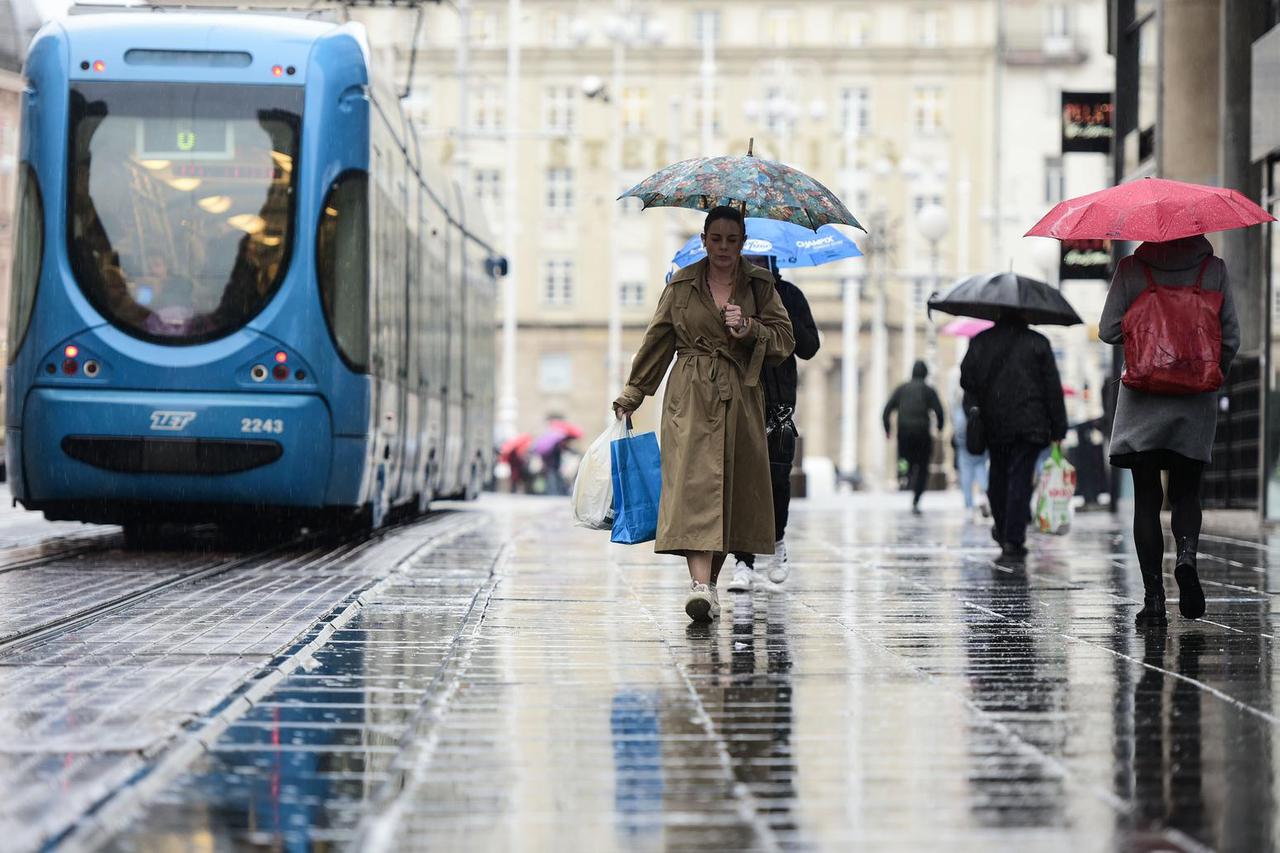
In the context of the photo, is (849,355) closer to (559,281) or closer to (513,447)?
(513,447)

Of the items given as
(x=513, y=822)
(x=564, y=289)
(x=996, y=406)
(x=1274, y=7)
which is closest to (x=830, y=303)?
(x=564, y=289)

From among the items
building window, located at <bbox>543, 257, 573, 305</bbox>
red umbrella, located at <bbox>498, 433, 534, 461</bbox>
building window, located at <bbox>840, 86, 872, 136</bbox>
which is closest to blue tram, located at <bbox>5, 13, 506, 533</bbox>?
red umbrella, located at <bbox>498, 433, 534, 461</bbox>

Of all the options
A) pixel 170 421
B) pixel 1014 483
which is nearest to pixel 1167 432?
pixel 1014 483

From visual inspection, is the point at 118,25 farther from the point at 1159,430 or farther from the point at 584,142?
the point at 584,142

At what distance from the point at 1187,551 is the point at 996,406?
18.2 ft

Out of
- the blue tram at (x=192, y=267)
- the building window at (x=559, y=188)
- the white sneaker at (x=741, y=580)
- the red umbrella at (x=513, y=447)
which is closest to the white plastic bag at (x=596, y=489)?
the white sneaker at (x=741, y=580)

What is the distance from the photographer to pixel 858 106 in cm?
7950

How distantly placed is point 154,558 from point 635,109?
219ft

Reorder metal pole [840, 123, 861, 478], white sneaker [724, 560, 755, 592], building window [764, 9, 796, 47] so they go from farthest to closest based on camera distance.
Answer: building window [764, 9, 796, 47]
metal pole [840, 123, 861, 478]
white sneaker [724, 560, 755, 592]

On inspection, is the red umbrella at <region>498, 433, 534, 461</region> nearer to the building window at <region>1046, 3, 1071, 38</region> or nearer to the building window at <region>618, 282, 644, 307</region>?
the building window at <region>618, 282, 644, 307</region>

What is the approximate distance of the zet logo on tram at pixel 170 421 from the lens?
47.9 feet

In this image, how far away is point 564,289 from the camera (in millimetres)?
80938

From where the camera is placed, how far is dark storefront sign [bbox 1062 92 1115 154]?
25.8m

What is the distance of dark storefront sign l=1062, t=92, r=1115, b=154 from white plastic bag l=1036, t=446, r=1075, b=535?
943cm
